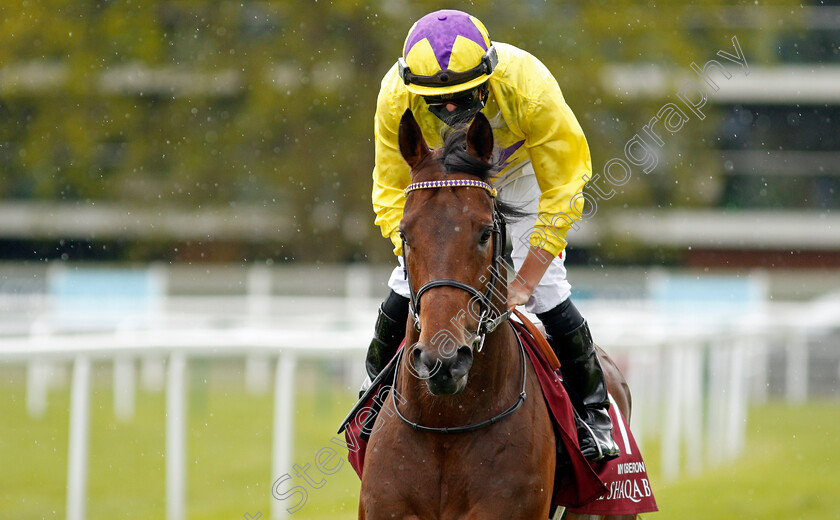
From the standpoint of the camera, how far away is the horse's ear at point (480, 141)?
333 centimetres

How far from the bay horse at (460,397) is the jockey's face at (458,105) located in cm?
13

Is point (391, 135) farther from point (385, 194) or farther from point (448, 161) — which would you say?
point (448, 161)

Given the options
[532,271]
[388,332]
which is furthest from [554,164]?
[388,332]

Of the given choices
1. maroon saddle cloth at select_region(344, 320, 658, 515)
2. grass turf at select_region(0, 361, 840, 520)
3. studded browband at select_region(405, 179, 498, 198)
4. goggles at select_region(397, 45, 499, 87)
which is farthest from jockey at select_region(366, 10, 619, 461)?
grass turf at select_region(0, 361, 840, 520)

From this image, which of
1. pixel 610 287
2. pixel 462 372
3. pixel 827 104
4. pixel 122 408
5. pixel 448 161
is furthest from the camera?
pixel 827 104

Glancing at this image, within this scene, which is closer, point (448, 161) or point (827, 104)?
point (448, 161)

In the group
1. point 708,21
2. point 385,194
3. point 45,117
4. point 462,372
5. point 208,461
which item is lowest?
point 208,461

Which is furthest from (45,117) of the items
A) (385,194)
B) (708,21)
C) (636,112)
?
(385,194)

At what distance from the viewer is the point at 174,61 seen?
21516 mm

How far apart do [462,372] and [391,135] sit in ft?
3.58

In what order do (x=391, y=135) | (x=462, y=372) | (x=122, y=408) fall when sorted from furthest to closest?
1. (x=122, y=408)
2. (x=391, y=135)
3. (x=462, y=372)

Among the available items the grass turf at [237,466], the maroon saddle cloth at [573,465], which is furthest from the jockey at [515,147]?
the grass turf at [237,466]

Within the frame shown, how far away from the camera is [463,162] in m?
3.28

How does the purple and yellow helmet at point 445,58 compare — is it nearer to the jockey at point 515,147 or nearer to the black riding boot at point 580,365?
the jockey at point 515,147
